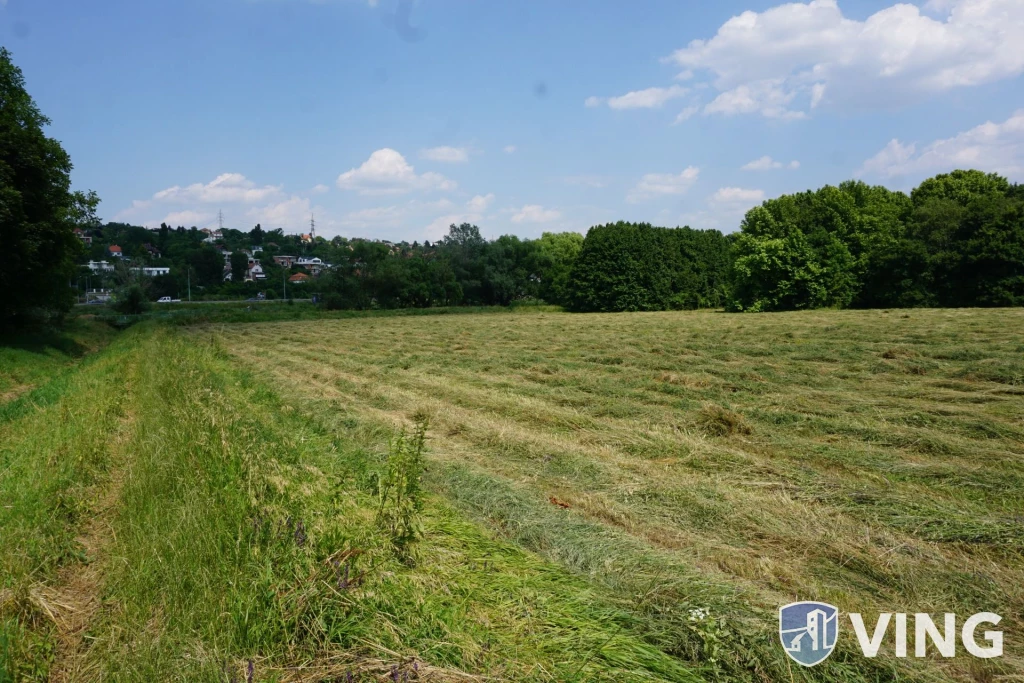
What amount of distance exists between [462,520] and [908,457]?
540 cm

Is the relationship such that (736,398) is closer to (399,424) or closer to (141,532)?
(399,424)

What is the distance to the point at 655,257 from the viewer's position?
60969 mm

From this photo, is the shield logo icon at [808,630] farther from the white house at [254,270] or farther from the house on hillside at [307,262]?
the house on hillside at [307,262]

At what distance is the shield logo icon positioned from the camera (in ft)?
10.7

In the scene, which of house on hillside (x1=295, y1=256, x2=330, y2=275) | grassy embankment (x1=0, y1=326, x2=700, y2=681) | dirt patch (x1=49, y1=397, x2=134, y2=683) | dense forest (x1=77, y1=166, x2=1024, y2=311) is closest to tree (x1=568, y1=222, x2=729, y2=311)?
dense forest (x1=77, y1=166, x2=1024, y2=311)

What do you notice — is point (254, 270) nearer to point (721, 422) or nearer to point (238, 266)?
point (238, 266)

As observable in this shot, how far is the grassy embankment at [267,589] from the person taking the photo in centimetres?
306

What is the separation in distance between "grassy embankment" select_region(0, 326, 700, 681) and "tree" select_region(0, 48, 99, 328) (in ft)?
56.5

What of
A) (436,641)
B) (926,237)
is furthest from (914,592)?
(926,237)

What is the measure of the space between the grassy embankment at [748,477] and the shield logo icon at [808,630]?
6 cm

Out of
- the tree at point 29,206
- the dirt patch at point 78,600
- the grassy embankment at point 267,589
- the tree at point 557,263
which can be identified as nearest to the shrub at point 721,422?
the grassy embankment at point 267,589

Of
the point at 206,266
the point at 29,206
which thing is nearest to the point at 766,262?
the point at 29,206

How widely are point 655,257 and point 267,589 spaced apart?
60401mm

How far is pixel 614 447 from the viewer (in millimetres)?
8078
